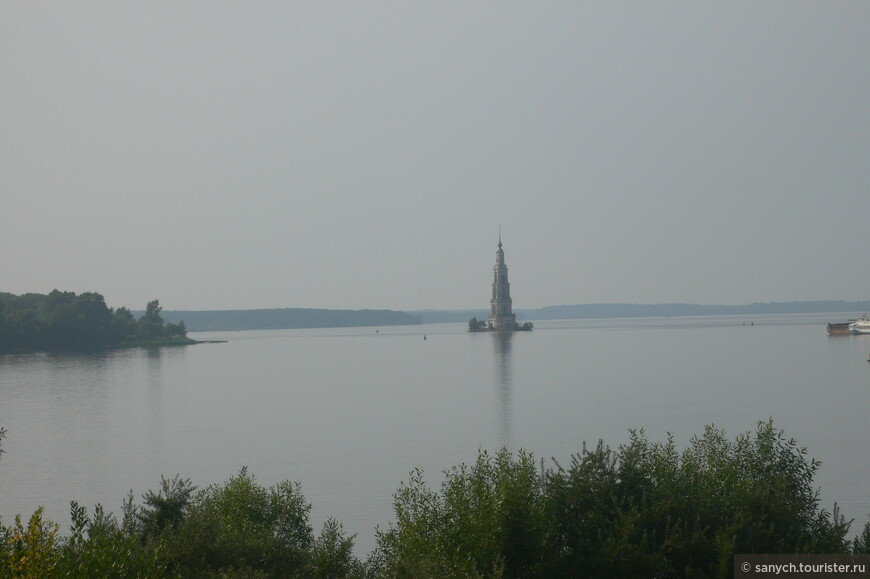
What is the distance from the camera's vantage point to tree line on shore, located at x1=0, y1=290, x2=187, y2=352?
482 ft

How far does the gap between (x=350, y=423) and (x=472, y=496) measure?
33.8m

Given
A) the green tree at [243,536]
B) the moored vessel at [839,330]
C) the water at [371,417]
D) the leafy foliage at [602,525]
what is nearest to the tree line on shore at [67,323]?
the water at [371,417]

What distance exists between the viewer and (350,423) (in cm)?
5284

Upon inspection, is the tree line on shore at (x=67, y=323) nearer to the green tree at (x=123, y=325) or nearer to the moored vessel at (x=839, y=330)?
the green tree at (x=123, y=325)

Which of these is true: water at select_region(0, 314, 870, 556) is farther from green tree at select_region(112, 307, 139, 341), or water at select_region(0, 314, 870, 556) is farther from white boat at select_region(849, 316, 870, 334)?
green tree at select_region(112, 307, 139, 341)

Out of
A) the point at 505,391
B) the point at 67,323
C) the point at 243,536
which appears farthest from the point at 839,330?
the point at 243,536

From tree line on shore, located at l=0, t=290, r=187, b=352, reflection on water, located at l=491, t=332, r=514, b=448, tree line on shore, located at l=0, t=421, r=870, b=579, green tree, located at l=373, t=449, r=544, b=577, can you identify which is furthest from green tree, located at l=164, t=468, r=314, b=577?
tree line on shore, located at l=0, t=290, r=187, b=352

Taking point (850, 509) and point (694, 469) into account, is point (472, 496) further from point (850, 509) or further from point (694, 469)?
point (850, 509)

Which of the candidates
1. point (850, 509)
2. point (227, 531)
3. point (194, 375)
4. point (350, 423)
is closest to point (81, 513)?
point (227, 531)

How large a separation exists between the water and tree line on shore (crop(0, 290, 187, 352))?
155ft

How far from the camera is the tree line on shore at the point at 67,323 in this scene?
14688cm

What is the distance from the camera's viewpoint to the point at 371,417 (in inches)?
2190

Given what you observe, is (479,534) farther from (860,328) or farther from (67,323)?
(860,328)

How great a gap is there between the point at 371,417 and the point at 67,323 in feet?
368
